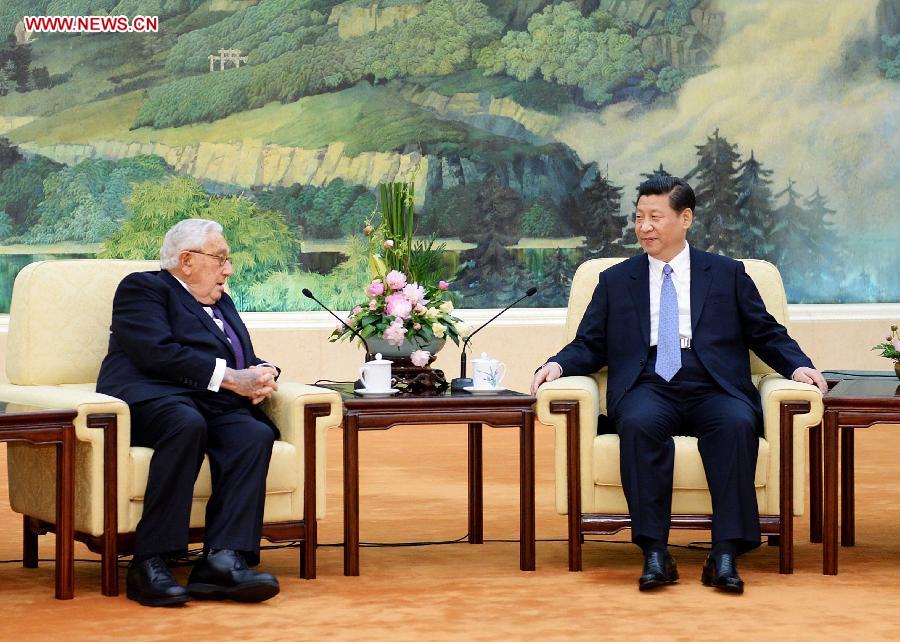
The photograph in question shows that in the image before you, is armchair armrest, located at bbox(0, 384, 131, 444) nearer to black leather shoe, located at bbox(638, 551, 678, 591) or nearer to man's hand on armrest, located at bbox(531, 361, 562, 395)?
man's hand on armrest, located at bbox(531, 361, 562, 395)

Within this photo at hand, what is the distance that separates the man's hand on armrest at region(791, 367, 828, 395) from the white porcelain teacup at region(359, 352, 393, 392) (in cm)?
117

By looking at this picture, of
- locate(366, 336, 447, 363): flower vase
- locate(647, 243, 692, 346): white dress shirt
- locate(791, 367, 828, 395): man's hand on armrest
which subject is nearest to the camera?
locate(791, 367, 828, 395): man's hand on armrest

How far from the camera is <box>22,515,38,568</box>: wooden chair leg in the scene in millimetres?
3816

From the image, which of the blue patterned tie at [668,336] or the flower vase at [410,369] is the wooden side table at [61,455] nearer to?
the flower vase at [410,369]

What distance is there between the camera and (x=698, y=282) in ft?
13.2

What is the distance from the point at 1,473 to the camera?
580 centimetres

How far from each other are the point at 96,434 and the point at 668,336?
1655 millimetres

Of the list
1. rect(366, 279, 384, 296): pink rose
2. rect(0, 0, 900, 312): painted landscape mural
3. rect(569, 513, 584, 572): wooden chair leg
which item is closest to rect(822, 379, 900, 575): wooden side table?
rect(569, 513, 584, 572): wooden chair leg

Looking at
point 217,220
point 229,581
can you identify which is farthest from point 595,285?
point 217,220

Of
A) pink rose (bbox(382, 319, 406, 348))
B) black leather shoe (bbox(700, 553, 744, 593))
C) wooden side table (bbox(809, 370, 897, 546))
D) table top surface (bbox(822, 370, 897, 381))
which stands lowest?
black leather shoe (bbox(700, 553, 744, 593))

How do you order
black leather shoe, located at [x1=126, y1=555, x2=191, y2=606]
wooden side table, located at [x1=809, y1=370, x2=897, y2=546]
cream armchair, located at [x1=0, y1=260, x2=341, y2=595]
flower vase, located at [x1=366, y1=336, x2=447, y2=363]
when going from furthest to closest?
wooden side table, located at [x1=809, y1=370, x2=897, y2=546] → flower vase, located at [x1=366, y1=336, x2=447, y2=363] → cream armchair, located at [x1=0, y1=260, x2=341, y2=595] → black leather shoe, located at [x1=126, y1=555, x2=191, y2=606]

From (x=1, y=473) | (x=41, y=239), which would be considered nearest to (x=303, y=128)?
(x=41, y=239)

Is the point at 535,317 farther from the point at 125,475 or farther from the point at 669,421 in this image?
the point at 125,475

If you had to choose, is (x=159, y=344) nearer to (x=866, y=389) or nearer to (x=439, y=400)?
(x=439, y=400)
